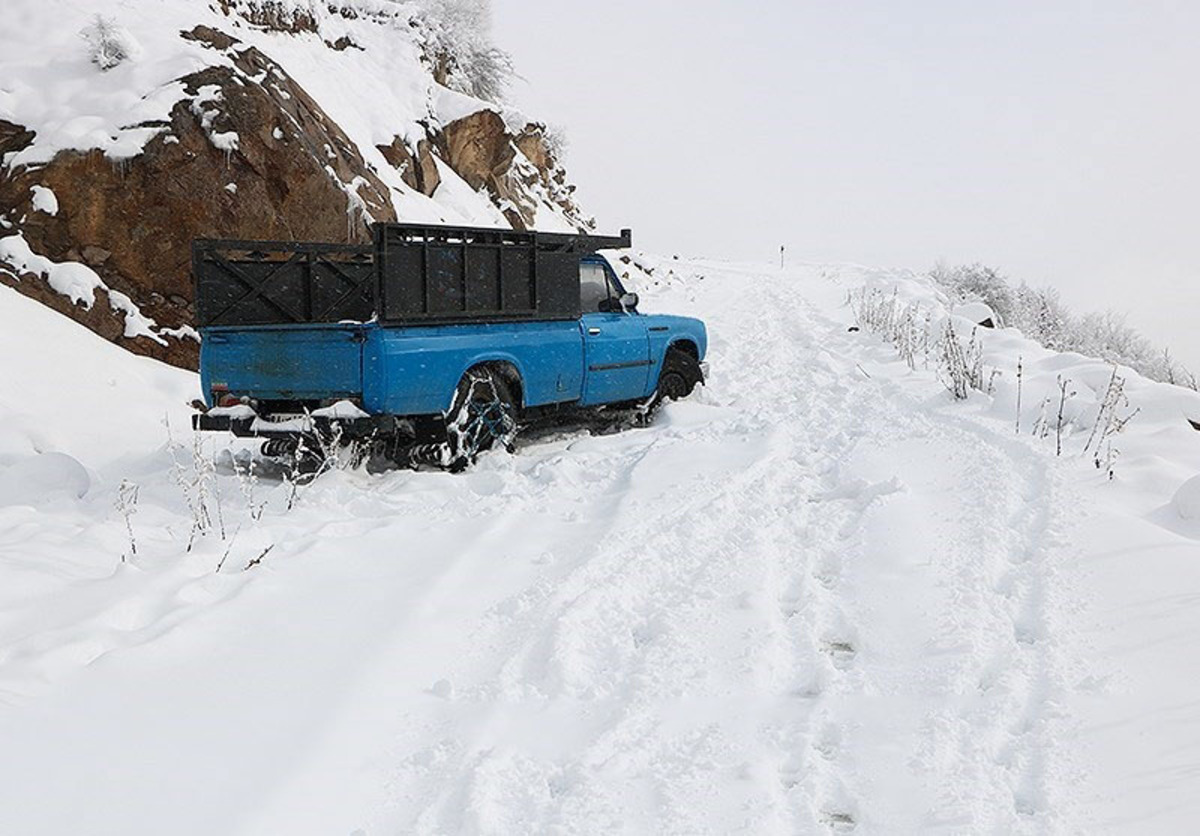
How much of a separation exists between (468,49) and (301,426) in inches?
1093

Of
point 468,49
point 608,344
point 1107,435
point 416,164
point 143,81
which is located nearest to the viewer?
point 1107,435

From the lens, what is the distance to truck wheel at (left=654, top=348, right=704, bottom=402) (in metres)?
9.87

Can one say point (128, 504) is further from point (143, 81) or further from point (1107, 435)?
point (143, 81)

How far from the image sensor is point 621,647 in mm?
3879

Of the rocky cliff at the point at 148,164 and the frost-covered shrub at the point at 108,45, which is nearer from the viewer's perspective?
the rocky cliff at the point at 148,164

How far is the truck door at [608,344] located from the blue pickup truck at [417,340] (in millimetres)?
16

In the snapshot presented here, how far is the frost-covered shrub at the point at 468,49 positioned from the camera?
28031 mm

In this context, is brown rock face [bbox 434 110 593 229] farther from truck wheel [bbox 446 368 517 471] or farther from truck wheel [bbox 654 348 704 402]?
truck wheel [bbox 446 368 517 471]

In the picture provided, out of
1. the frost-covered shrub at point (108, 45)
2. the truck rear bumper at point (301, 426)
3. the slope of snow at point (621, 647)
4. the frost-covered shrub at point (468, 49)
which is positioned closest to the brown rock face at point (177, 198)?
the frost-covered shrub at point (108, 45)

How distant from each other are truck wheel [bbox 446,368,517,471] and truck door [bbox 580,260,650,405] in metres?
1.16

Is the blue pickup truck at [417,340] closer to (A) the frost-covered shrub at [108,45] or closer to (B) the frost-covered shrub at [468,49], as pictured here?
(A) the frost-covered shrub at [108,45]

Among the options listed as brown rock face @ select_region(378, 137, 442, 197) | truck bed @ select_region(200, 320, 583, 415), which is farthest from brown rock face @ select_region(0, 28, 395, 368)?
brown rock face @ select_region(378, 137, 442, 197)

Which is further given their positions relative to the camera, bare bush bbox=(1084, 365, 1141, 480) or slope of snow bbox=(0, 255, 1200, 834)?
bare bush bbox=(1084, 365, 1141, 480)

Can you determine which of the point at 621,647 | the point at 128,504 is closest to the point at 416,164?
the point at 128,504
